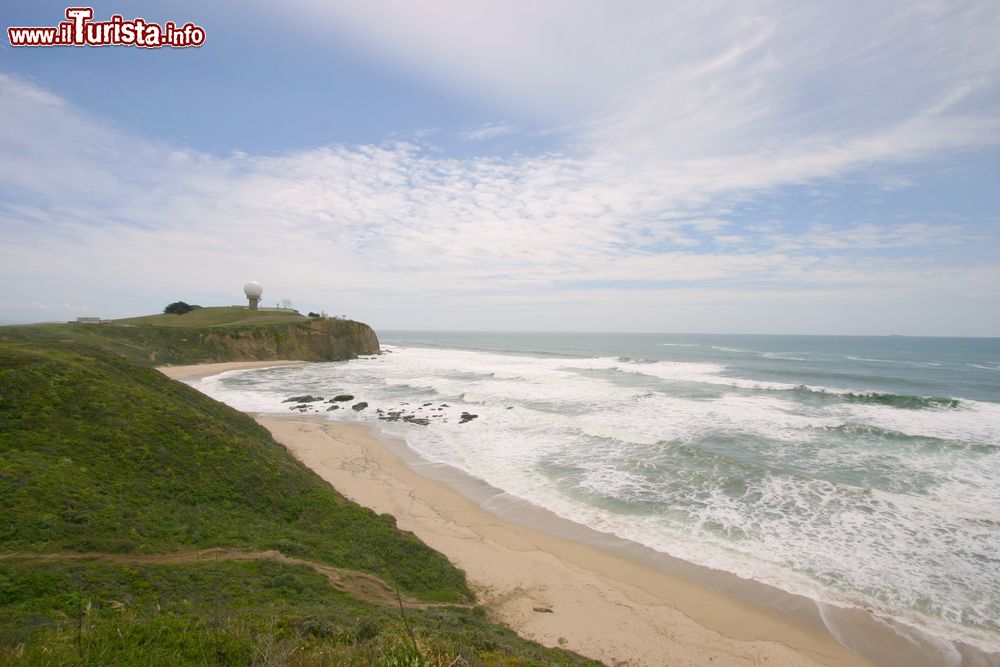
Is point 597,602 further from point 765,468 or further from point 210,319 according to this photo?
point 210,319

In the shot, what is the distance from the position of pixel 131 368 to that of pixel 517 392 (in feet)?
80.0

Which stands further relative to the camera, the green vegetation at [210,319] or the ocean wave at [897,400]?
the green vegetation at [210,319]

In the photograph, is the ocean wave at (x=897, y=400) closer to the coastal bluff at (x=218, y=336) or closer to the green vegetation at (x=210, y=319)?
the coastal bluff at (x=218, y=336)

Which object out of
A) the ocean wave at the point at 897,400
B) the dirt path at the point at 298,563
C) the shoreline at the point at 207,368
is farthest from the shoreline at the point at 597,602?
the shoreline at the point at 207,368

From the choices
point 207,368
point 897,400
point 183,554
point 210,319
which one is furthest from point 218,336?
point 897,400

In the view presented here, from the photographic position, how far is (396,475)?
16.1 m

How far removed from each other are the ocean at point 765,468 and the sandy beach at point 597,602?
1.41 m

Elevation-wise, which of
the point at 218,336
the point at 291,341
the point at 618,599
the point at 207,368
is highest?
the point at 218,336

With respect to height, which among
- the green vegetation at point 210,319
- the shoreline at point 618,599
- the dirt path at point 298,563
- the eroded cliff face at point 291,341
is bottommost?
the shoreline at point 618,599

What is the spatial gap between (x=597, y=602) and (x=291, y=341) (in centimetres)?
5361

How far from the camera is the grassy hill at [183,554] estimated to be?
14.8 feet

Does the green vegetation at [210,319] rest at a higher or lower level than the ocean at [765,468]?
higher

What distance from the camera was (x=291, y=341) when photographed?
180ft

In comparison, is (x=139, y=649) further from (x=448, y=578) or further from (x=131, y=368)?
(x=131, y=368)
